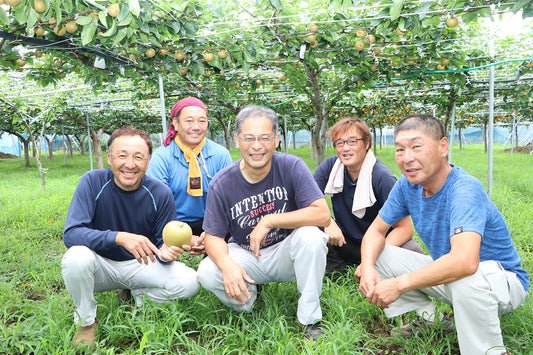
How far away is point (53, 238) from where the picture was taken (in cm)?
459

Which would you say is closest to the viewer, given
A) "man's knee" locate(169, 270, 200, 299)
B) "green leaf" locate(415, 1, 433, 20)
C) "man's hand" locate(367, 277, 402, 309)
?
"man's hand" locate(367, 277, 402, 309)

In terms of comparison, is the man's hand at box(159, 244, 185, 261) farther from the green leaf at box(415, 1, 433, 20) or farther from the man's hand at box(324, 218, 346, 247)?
the green leaf at box(415, 1, 433, 20)

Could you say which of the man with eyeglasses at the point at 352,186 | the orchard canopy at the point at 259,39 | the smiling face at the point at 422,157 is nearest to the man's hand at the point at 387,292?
the smiling face at the point at 422,157

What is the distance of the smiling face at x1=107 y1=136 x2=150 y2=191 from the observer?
2.31 meters

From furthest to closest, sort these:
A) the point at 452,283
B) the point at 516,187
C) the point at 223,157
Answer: the point at 516,187, the point at 223,157, the point at 452,283

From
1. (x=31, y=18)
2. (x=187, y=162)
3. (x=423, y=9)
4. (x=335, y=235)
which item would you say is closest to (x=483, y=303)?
(x=335, y=235)

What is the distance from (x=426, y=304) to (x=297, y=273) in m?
0.81

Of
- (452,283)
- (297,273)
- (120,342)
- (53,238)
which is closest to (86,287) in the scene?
(120,342)

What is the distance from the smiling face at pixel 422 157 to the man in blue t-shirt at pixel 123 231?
146 cm

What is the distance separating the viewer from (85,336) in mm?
2119

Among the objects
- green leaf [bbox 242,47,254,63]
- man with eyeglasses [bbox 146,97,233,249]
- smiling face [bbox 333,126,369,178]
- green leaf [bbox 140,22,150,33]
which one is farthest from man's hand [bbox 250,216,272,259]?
green leaf [bbox 242,47,254,63]

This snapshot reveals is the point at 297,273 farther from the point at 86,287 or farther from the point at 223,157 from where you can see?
the point at 223,157

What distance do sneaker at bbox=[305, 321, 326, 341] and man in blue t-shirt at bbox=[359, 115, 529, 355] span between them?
396 millimetres

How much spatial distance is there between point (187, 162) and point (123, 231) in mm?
1057
